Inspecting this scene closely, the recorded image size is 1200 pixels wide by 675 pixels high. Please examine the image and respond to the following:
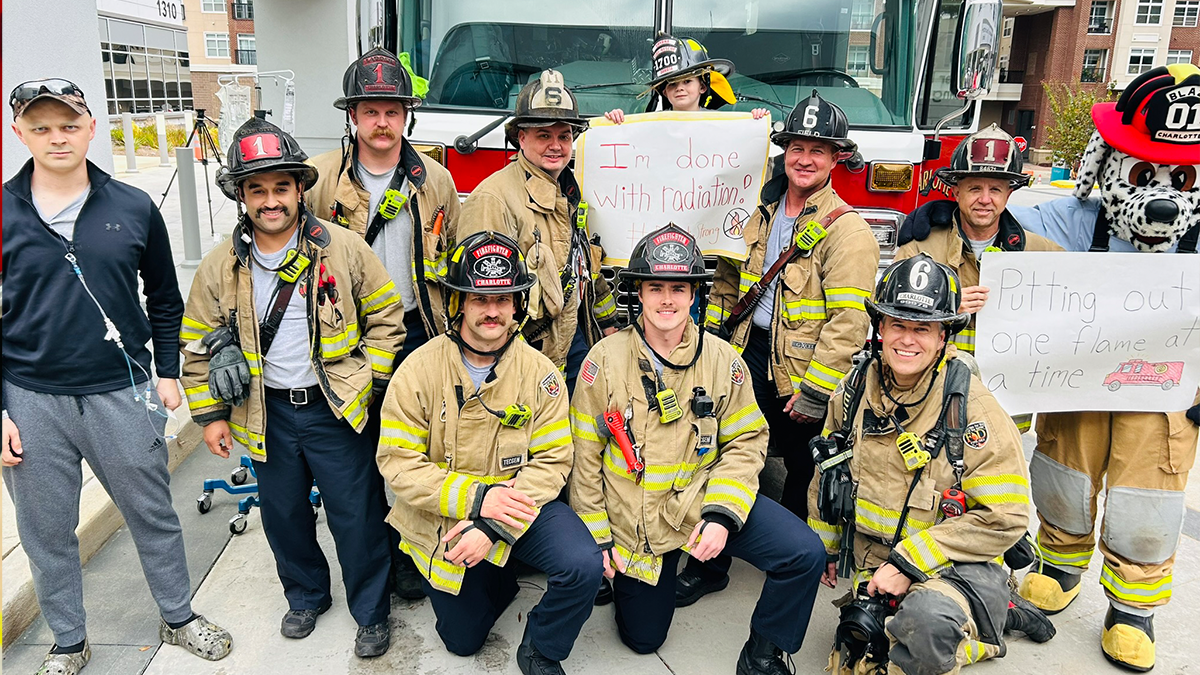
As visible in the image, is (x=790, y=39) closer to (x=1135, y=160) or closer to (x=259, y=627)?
(x=1135, y=160)

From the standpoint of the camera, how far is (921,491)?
2971 mm

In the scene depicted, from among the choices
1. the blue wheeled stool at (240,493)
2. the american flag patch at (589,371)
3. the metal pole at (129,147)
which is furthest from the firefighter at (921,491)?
the metal pole at (129,147)

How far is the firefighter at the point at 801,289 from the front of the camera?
3.46m

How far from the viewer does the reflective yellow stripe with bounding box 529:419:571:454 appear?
3215mm

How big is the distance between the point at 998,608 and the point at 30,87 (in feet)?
11.9

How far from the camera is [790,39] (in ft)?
15.9

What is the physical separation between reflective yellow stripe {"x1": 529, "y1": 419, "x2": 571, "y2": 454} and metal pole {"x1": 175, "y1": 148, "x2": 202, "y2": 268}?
7415 millimetres

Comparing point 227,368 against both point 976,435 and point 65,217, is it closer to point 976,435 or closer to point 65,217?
point 65,217

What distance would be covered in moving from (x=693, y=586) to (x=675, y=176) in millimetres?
1888

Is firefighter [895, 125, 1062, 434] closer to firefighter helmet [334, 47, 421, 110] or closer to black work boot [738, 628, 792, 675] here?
black work boot [738, 628, 792, 675]

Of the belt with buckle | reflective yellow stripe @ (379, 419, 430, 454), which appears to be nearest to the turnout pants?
reflective yellow stripe @ (379, 419, 430, 454)

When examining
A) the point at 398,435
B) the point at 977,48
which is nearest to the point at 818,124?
the point at 977,48

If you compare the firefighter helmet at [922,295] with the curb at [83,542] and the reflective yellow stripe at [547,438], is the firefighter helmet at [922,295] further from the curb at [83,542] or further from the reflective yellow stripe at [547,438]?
the curb at [83,542]

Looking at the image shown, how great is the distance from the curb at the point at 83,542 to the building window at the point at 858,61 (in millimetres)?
4430
